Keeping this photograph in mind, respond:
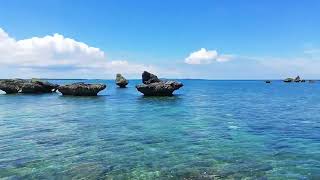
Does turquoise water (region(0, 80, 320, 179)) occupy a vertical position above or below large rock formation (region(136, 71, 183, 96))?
below

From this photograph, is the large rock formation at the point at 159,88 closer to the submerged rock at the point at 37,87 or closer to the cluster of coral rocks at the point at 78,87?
the cluster of coral rocks at the point at 78,87

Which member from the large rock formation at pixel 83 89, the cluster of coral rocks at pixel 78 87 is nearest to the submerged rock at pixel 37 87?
the cluster of coral rocks at pixel 78 87

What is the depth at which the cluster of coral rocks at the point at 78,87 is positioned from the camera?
64562mm

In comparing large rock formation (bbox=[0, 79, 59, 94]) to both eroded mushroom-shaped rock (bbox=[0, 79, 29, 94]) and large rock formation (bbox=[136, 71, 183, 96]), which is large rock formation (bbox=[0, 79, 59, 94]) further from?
→ large rock formation (bbox=[136, 71, 183, 96])

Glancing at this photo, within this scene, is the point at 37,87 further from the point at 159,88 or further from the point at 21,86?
the point at 159,88

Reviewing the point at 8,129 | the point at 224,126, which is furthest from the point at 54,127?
the point at 224,126

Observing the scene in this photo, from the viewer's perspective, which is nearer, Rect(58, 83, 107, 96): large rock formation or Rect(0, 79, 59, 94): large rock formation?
Rect(58, 83, 107, 96): large rock formation

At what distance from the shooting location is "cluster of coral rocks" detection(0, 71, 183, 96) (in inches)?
2542

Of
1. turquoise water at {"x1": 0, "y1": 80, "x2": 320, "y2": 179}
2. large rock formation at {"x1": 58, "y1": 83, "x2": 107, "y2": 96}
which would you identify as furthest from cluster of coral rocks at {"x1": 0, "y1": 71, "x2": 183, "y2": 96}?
turquoise water at {"x1": 0, "y1": 80, "x2": 320, "y2": 179}

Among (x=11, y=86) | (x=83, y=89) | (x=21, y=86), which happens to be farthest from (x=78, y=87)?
(x=11, y=86)

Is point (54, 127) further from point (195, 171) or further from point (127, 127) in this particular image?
point (195, 171)

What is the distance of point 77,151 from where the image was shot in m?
19.0

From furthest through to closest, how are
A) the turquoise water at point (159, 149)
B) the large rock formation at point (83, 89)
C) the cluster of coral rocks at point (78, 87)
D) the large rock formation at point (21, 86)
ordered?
1. the large rock formation at point (21, 86)
2. the large rock formation at point (83, 89)
3. the cluster of coral rocks at point (78, 87)
4. the turquoise water at point (159, 149)

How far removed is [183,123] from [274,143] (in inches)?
404
